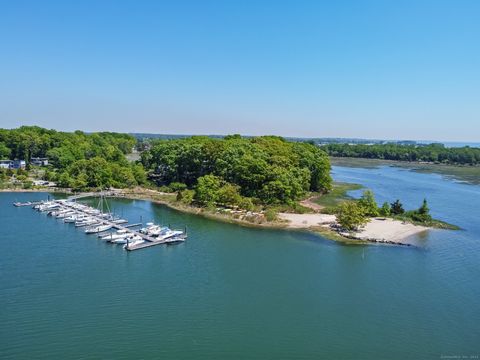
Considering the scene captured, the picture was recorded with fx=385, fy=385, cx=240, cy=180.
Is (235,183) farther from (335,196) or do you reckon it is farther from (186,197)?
(335,196)

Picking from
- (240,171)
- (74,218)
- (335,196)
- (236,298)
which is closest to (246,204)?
(240,171)

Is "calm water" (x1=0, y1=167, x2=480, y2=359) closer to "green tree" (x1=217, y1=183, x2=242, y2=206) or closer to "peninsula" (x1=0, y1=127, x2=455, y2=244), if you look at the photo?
"peninsula" (x1=0, y1=127, x2=455, y2=244)

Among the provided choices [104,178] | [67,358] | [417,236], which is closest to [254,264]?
[67,358]

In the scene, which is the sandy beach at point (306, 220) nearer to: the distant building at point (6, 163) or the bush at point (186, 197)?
the bush at point (186, 197)

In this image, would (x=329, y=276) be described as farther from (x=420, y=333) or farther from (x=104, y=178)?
(x=104, y=178)

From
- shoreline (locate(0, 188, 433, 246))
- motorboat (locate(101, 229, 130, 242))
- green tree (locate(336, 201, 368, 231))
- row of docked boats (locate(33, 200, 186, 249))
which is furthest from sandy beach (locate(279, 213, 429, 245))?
motorboat (locate(101, 229, 130, 242))

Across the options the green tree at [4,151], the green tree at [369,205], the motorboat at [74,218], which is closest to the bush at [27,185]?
the motorboat at [74,218]
